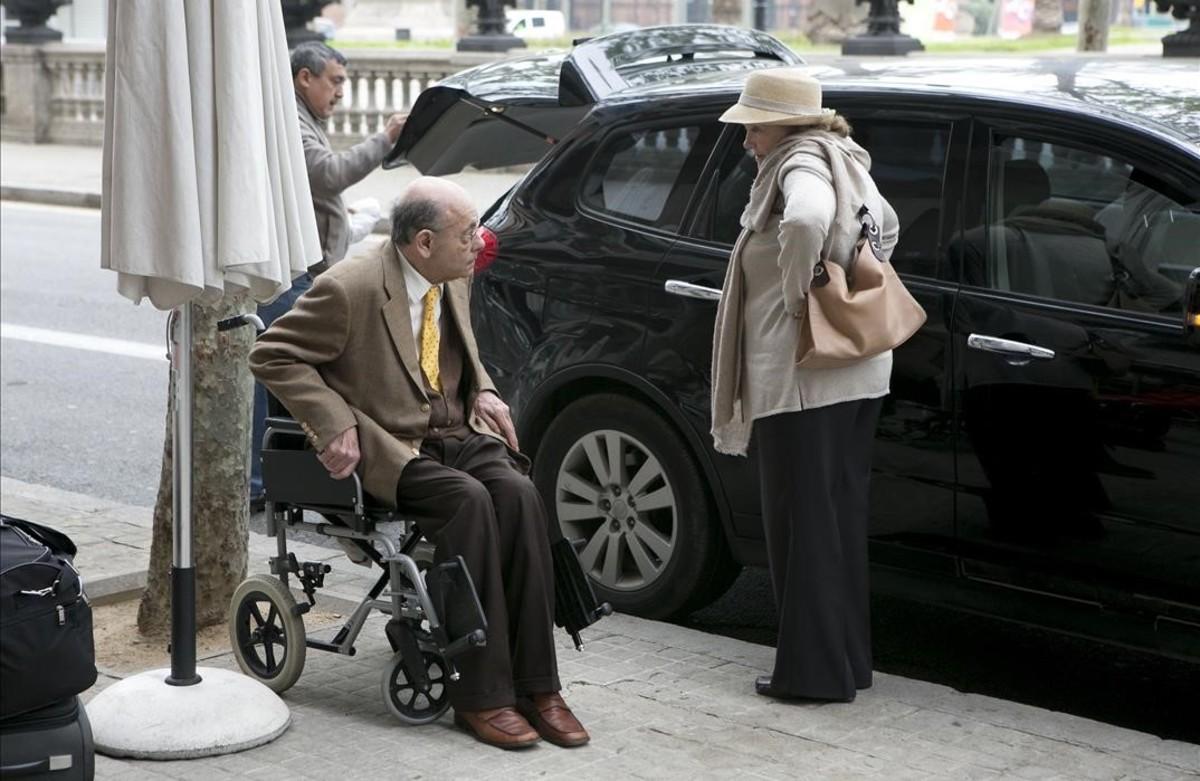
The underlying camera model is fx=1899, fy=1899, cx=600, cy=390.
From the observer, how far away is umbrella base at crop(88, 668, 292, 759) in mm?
4730

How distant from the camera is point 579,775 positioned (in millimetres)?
4633

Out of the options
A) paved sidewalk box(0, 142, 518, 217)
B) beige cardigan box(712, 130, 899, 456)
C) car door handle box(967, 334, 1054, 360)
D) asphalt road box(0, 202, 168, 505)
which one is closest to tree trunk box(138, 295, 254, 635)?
beige cardigan box(712, 130, 899, 456)

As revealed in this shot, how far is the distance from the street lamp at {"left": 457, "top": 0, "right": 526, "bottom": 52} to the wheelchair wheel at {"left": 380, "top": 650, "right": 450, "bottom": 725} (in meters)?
21.9

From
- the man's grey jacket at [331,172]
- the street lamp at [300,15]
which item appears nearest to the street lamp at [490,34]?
the street lamp at [300,15]

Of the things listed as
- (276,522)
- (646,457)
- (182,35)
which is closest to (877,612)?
(646,457)

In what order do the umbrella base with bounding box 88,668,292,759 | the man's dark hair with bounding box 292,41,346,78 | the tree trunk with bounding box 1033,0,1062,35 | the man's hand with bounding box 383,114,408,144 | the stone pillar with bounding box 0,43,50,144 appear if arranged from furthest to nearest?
the tree trunk with bounding box 1033,0,1062,35, the stone pillar with bounding box 0,43,50,144, the man's dark hair with bounding box 292,41,346,78, the man's hand with bounding box 383,114,408,144, the umbrella base with bounding box 88,668,292,759

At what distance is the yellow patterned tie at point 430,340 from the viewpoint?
528 cm

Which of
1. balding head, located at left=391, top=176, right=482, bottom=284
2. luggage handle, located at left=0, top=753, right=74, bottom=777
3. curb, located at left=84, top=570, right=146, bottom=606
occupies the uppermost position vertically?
balding head, located at left=391, top=176, right=482, bottom=284

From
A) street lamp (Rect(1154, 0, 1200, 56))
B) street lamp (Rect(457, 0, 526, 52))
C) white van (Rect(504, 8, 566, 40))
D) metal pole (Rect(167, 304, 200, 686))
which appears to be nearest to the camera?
metal pole (Rect(167, 304, 200, 686))

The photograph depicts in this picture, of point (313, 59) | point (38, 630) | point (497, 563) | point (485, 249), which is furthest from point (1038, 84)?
point (38, 630)

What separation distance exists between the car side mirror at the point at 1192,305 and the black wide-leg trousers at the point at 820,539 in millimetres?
880

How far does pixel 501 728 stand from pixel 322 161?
349cm

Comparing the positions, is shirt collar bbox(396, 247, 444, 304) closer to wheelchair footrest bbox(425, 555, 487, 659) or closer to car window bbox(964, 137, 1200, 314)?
wheelchair footrest bbox(425, 555, 487, 659)

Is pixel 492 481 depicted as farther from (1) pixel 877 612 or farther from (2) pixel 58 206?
(2) pixel 58 206
